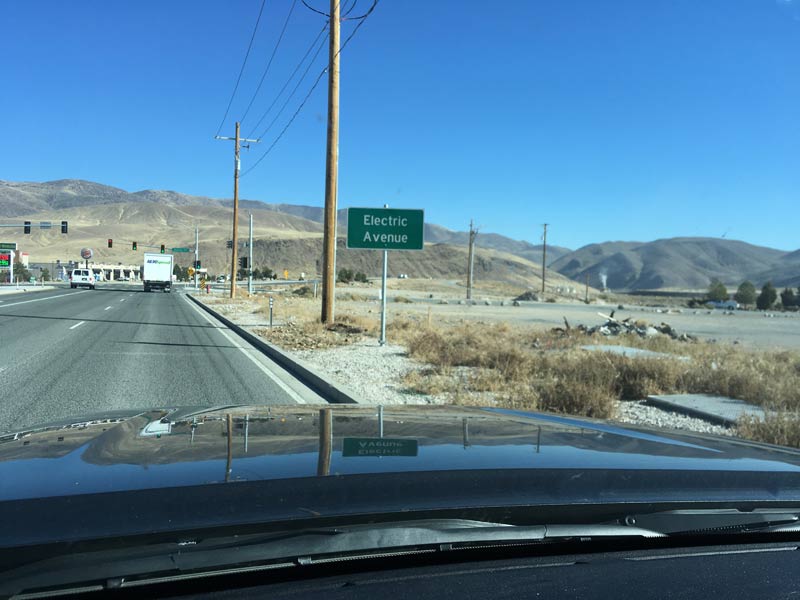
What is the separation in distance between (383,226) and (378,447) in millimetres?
16355

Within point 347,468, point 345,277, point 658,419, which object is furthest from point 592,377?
point 345,277

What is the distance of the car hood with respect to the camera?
277cm

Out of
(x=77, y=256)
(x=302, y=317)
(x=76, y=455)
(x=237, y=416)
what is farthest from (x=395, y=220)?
(x=77, y=256)

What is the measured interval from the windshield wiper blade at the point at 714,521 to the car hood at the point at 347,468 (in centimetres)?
9

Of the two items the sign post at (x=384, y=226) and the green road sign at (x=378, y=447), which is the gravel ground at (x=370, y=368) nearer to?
the sign post at (x=384, y=226)

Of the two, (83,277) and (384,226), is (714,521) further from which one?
(83,277)

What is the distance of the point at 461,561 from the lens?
2.77 meters

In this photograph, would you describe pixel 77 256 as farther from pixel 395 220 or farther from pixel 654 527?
pixel 654 527

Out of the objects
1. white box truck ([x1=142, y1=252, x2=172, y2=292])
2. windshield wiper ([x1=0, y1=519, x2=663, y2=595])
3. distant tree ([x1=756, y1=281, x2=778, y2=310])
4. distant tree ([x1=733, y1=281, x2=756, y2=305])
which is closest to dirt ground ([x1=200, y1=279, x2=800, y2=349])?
white box truck ([x1=142, y1=252, x2=172, y2=292])

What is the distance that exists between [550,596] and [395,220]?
17.9 metres

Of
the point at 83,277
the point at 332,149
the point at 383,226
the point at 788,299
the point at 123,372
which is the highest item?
the point at 332,149

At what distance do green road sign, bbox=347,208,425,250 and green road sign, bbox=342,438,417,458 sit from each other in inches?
625

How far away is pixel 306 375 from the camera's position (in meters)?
13.5

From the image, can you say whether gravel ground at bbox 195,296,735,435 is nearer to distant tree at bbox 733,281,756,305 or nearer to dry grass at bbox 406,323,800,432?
dry grass at bbox 406,323,800,432
